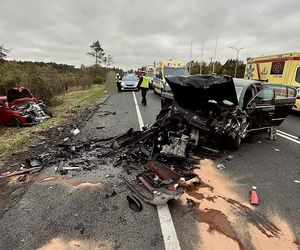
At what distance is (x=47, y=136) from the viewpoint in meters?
8.38

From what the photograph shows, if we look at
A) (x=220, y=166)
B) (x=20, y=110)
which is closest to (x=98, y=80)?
(x=20, y=110)

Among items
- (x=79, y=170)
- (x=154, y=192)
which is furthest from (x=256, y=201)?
(x=79, y=170)

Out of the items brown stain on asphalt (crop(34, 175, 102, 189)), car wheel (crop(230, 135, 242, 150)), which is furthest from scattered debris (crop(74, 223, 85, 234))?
car wheel (crop(230, 135, 242, 150))

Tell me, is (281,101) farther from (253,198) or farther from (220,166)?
(253,198)

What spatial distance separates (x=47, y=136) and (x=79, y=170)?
11.5 ft

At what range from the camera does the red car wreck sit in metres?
10.6

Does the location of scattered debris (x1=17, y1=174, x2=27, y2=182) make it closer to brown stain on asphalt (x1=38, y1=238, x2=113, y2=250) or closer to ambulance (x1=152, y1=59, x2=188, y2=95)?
brown stain on asphalt (x1=38, y1=238, x2=113, y2=250)

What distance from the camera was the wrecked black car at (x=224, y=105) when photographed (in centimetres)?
631

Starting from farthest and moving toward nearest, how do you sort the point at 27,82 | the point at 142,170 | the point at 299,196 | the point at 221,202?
the point at 27,82 < the point at 142,170 < the point at 299,196 < the point at 221,202

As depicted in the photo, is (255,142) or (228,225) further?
(255,142)

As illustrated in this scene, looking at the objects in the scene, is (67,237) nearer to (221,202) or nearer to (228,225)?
(228,225)

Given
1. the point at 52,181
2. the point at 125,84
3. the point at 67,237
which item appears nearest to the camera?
the point at 67,237

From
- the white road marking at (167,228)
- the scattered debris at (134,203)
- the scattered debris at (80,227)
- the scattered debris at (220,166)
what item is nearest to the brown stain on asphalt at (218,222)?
the white road marking at (167,228)

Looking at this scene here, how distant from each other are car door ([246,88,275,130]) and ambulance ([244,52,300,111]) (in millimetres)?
4891
